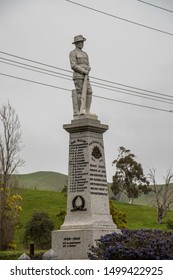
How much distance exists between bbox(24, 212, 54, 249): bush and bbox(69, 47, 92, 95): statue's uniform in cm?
2604

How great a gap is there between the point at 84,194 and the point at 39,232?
92.9ft

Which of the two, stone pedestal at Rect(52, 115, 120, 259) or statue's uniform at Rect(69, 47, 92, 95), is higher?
statue's uniform at Rect(69, 47, 92, 95)

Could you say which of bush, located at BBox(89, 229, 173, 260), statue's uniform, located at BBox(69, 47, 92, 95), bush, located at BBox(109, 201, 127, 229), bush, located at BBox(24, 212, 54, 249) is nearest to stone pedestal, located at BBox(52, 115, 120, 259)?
statue's uniform, located at BBox(69, 47, 92, 95)

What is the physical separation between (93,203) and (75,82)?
481 cm

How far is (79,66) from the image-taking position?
2638cm

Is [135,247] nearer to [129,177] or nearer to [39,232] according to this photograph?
[39,232]

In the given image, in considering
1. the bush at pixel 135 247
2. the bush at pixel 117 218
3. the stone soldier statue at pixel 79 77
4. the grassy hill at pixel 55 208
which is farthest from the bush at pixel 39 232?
the bush at pixel 135 247

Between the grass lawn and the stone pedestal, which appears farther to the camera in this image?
the grass lawn

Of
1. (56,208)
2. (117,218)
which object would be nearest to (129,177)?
(56,208)

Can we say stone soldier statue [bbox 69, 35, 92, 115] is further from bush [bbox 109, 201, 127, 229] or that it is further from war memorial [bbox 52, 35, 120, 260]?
bush [bbox 109, 201, 127, 229]

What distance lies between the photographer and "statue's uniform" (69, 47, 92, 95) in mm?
26328

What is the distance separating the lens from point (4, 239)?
4372 cm
